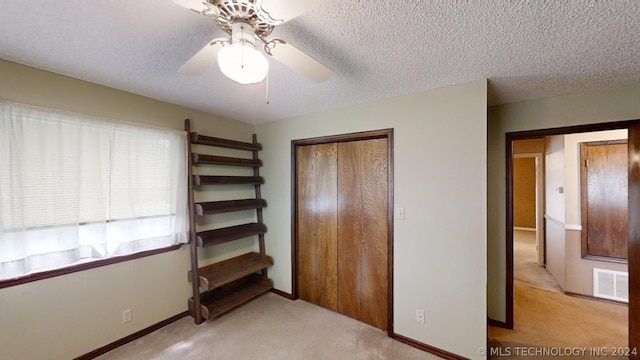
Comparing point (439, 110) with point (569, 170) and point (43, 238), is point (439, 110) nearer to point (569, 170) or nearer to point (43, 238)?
point (569, 170)

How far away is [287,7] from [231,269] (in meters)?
2.80

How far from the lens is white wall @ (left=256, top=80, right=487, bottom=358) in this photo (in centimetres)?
194

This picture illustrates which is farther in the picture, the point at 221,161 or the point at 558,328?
the point at 221,161

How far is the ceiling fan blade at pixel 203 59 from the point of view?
113 cm

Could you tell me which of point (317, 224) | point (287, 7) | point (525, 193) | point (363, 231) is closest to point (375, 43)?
point (287, 7)

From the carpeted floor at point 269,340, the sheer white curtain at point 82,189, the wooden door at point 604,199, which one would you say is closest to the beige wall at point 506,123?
the carpeted floor at point 269,340

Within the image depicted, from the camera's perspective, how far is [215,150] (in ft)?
9.63

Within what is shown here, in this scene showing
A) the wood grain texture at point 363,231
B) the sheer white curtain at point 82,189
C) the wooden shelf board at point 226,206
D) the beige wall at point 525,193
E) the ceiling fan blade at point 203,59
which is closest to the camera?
the ceiling fan blade at point 203,59

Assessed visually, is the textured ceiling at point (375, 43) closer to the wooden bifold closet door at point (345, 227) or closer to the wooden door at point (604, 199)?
the wooden bifold closet door at point (345, 227)

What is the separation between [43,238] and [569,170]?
223 inches

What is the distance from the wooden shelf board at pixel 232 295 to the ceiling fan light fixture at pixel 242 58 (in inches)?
97.0

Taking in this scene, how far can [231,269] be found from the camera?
2.90m

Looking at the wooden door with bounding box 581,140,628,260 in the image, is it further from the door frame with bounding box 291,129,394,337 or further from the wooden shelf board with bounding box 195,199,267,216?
the wooden shelf board with bounding box 195,199,267,216

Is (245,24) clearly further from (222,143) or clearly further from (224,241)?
(224,241)
